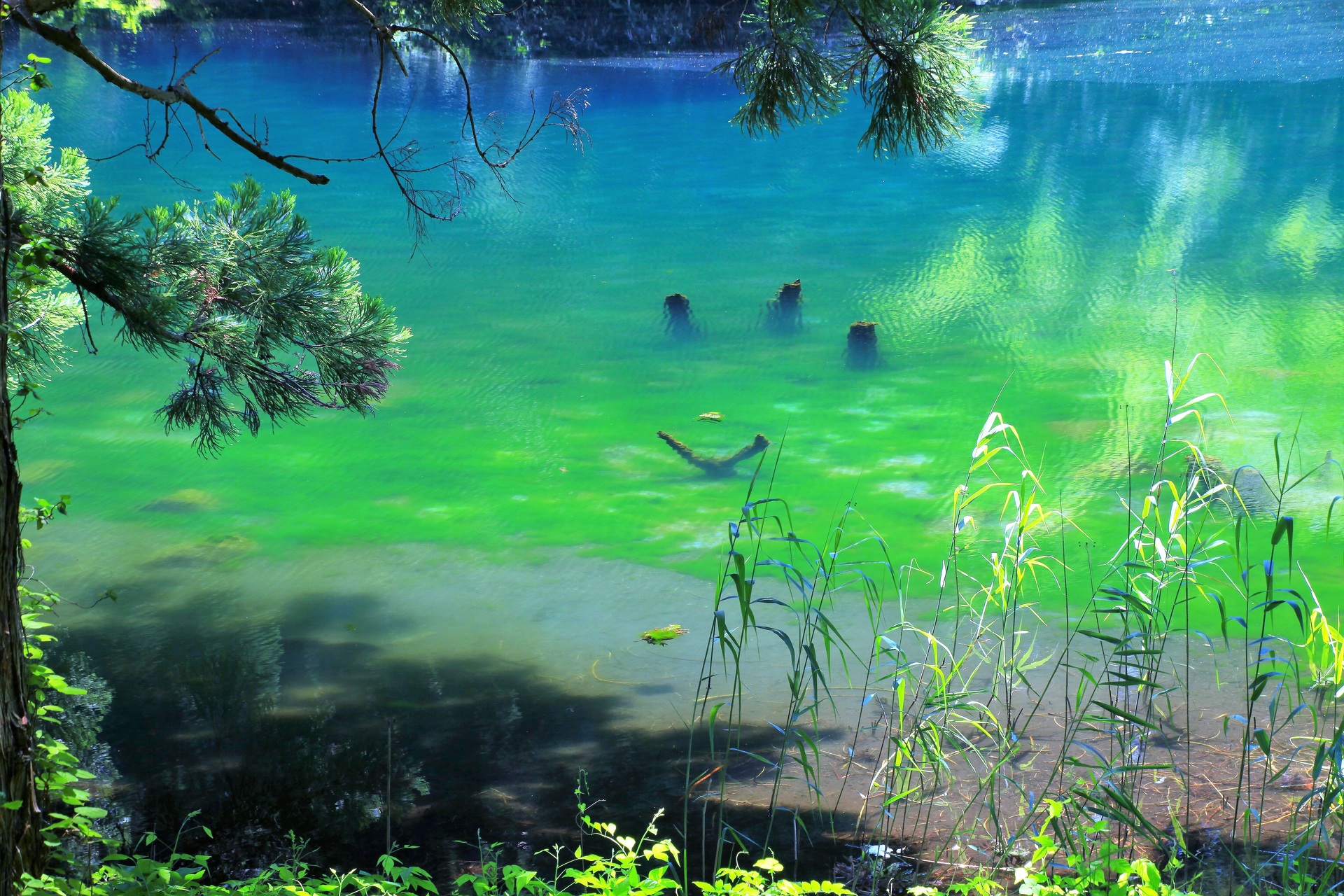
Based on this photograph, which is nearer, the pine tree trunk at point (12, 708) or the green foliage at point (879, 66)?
the pine tree trunk at point (12, 708)

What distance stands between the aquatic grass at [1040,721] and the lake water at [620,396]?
441 millimetres

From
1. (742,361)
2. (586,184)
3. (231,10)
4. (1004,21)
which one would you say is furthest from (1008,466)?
(231,10)

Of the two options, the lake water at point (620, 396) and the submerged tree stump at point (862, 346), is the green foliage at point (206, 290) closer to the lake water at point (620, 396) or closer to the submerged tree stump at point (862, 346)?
the lake water at point (620, 396)

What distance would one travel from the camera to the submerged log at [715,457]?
212 inches

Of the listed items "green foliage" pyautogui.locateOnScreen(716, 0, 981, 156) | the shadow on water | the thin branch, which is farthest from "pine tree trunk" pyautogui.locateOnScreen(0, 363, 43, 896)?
"green foliage" pyautogui.locateOnScreen(716, 0, 981, 156)

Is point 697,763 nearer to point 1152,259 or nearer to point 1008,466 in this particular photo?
point 1008,466

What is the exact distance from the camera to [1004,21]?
50.2 ft

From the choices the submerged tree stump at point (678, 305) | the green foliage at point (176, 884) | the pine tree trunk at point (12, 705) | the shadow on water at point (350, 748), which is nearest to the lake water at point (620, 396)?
the shadow on water at point (350, 748)

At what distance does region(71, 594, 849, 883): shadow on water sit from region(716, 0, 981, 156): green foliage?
164 centimetres

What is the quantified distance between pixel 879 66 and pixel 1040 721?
174 cm

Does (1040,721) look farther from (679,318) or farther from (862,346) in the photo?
(679,318)

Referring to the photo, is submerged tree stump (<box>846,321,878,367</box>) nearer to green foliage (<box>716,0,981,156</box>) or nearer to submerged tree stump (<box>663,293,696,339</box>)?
submerged tree stump (<box>663,293,696,339</box>)

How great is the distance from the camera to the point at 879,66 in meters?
2.73

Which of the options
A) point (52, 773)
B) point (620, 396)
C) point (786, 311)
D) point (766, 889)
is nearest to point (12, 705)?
point (52, 773)
